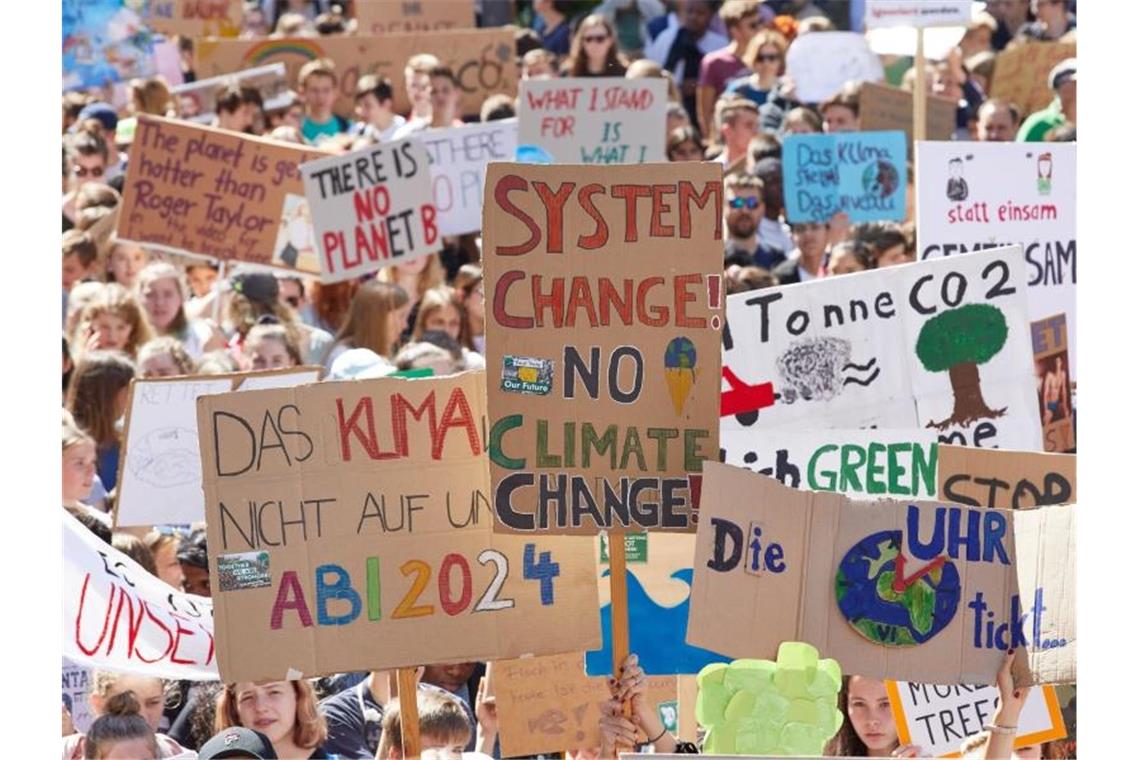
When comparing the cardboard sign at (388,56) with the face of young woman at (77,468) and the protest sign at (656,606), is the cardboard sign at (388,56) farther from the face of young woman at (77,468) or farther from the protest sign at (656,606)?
the protest sign at (656,606)

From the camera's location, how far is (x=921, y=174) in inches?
355

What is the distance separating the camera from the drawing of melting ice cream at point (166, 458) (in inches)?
289

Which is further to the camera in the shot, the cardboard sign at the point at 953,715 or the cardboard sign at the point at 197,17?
the cardboard sign at the point at 197,17

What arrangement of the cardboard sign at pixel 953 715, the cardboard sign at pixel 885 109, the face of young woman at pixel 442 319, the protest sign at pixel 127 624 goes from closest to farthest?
the cardboard sign at pixel 953 715
the protest sign at pixel 127 624
the face of young woman at pixel 442 319
the cardboard sign at pixel 885 109

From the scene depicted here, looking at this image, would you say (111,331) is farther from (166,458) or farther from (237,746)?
(237,746)

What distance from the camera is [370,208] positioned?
10.2 meters

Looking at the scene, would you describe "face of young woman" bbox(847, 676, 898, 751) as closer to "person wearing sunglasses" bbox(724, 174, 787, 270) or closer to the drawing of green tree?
the drawing of green tree

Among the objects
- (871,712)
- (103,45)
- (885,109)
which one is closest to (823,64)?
(885,109)

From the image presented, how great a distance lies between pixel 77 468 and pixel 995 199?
151 inches

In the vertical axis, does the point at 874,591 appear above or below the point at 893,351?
below

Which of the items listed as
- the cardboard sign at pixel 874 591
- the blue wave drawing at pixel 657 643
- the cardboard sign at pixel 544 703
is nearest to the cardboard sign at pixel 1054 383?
the blue wave drawing at pixel 657 643

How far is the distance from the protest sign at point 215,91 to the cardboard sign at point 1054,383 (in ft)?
20.4

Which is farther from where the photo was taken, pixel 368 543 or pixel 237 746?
pixel 368 543

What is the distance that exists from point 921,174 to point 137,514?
11.5 feet
